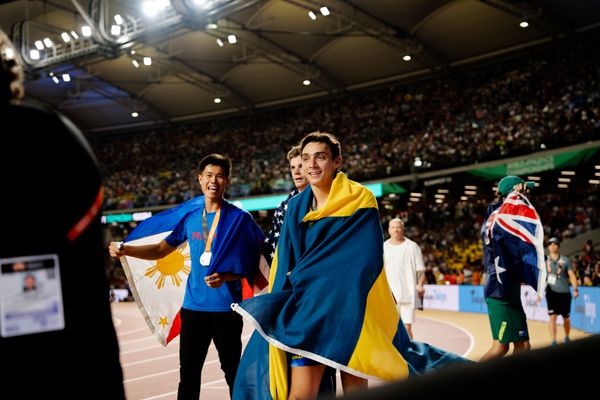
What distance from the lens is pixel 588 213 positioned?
2325 centimetres

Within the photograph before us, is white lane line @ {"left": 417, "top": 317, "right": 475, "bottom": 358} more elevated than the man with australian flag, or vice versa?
the man with australian flag

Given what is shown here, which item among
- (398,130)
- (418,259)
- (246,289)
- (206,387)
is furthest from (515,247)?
(398,130)

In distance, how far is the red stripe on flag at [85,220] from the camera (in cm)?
152

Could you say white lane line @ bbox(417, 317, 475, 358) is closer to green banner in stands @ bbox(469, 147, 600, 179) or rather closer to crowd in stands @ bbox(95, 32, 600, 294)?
crowd in stands @ bbox(95, 32, 600, 294)

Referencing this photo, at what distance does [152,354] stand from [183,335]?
6.25 meters

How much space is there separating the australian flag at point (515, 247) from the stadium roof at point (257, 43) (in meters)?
15.4

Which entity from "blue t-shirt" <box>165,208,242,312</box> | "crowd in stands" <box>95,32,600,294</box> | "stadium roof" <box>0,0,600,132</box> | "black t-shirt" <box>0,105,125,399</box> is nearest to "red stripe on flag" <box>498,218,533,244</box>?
"blue t-shirt" <box>165,208,242,312</box>

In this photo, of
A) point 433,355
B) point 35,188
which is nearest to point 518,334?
point 433,355

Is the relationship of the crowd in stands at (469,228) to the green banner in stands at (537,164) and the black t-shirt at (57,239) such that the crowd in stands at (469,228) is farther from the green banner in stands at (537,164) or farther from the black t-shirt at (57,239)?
the black t-shirt at (57,239)

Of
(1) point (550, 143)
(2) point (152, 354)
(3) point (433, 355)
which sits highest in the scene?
(1) point (550, 143)

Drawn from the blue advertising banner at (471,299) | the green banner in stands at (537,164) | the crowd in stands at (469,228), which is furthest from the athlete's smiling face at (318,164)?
the green banner in stands at (537,164)

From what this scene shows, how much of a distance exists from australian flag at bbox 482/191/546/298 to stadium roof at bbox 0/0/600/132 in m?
15.4

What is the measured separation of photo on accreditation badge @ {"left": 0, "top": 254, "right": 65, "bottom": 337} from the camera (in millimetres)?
1448

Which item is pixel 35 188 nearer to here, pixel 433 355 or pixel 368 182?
pixel 433 355
